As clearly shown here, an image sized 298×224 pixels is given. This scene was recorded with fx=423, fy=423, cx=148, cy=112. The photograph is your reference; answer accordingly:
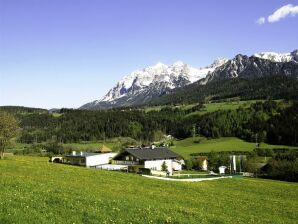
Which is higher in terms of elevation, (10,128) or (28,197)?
(10,128)

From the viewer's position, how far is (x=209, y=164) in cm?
15050

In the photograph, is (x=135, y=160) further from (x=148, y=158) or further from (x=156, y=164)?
(x=156, y=164)

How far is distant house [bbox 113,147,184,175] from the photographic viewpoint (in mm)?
120750

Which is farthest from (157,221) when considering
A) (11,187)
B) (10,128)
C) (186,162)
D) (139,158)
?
(186,162)

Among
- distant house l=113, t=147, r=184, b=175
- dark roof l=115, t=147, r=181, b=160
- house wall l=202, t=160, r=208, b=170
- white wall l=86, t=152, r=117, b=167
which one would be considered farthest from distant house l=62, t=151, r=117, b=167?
house wall l=202, t=160, r=208, b=170

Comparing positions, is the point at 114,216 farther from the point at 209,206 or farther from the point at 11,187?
the point at 209,206

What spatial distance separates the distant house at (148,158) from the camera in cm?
12075

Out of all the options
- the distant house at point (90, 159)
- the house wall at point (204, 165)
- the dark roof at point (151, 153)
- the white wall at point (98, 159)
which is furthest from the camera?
the house wall at point (204, 165)

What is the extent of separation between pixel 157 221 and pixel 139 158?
326 ft

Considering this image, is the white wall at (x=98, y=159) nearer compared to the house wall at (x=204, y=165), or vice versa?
the white wall at (x=98, y=159)

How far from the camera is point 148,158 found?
12138cm

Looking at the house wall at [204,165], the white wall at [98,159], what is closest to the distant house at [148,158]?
the white wall at [98,159]

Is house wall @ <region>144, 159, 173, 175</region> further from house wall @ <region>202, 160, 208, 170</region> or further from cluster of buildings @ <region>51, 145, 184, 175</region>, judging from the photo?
house wall @ <region>202, 160, 208, 170</region>

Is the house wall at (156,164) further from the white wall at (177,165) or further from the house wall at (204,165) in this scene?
the house wall at (204,165)
